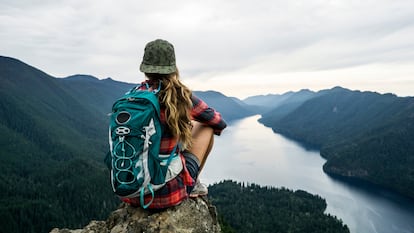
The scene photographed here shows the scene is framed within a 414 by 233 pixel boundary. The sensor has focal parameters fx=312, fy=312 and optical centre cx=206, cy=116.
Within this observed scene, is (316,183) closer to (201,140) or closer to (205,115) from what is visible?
(201,140)

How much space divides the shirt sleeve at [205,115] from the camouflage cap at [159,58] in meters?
0.54

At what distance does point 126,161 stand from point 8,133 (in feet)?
564

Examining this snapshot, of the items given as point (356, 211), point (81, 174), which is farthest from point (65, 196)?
point (356, 211)

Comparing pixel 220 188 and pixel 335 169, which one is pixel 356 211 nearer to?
pixel 220 188

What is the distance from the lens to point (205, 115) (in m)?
4.51

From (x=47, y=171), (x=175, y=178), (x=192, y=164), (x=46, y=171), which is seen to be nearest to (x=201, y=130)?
(x=192, y=164)

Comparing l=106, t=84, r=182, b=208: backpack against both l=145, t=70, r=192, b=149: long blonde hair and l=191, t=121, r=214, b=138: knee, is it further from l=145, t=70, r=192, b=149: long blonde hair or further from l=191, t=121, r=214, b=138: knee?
l=191, t=121, r=214, b=138: knee

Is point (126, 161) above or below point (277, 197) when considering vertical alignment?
above

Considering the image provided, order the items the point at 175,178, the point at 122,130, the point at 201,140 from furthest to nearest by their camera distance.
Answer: the point at 201,140, the point at 175,178, the point at 122,130

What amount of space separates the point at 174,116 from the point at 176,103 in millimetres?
213

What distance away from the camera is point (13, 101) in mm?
188500

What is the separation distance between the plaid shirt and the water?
228ft

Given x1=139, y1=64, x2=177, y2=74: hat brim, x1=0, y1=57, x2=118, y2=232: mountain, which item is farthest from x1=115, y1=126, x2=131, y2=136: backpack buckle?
x1=0, y1=57, x2=118, y2=232: mountain

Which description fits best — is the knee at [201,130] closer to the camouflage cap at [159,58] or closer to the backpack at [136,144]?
the backpack at [136,144]
